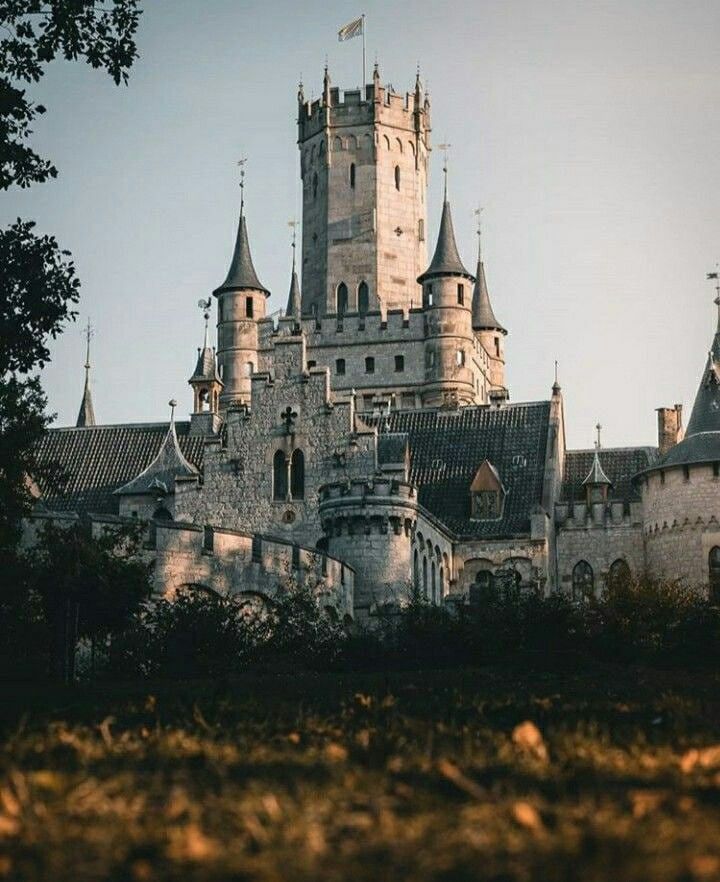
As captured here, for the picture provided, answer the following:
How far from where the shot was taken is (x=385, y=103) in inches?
3883

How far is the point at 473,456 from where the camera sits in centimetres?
7350

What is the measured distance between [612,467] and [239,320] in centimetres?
2334

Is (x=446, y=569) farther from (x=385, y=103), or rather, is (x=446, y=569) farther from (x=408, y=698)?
(x=408, y=698)

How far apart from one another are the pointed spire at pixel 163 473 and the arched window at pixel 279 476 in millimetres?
3979

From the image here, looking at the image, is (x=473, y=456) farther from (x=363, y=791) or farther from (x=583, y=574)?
(x=363, y=791)

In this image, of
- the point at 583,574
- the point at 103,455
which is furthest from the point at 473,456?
the point at 103,455

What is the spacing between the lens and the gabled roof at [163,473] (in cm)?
7075

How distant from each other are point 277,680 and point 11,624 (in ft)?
39.7

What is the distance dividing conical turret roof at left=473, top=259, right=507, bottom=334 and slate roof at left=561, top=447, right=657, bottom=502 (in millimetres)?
23981

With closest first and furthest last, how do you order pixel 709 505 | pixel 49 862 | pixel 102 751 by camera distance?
1. pixel 49 862
2. pixel 102 751
3. pixel 709 505

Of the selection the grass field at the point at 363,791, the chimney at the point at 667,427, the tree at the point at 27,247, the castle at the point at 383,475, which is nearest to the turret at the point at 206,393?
the castle at the point at 383,475

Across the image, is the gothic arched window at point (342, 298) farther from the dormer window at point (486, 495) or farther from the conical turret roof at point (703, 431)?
the conical turret roof at point (703, 431)

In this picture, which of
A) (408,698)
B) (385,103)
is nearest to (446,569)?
(385,103)

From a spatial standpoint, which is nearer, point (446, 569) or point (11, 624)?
point (11, 624)
